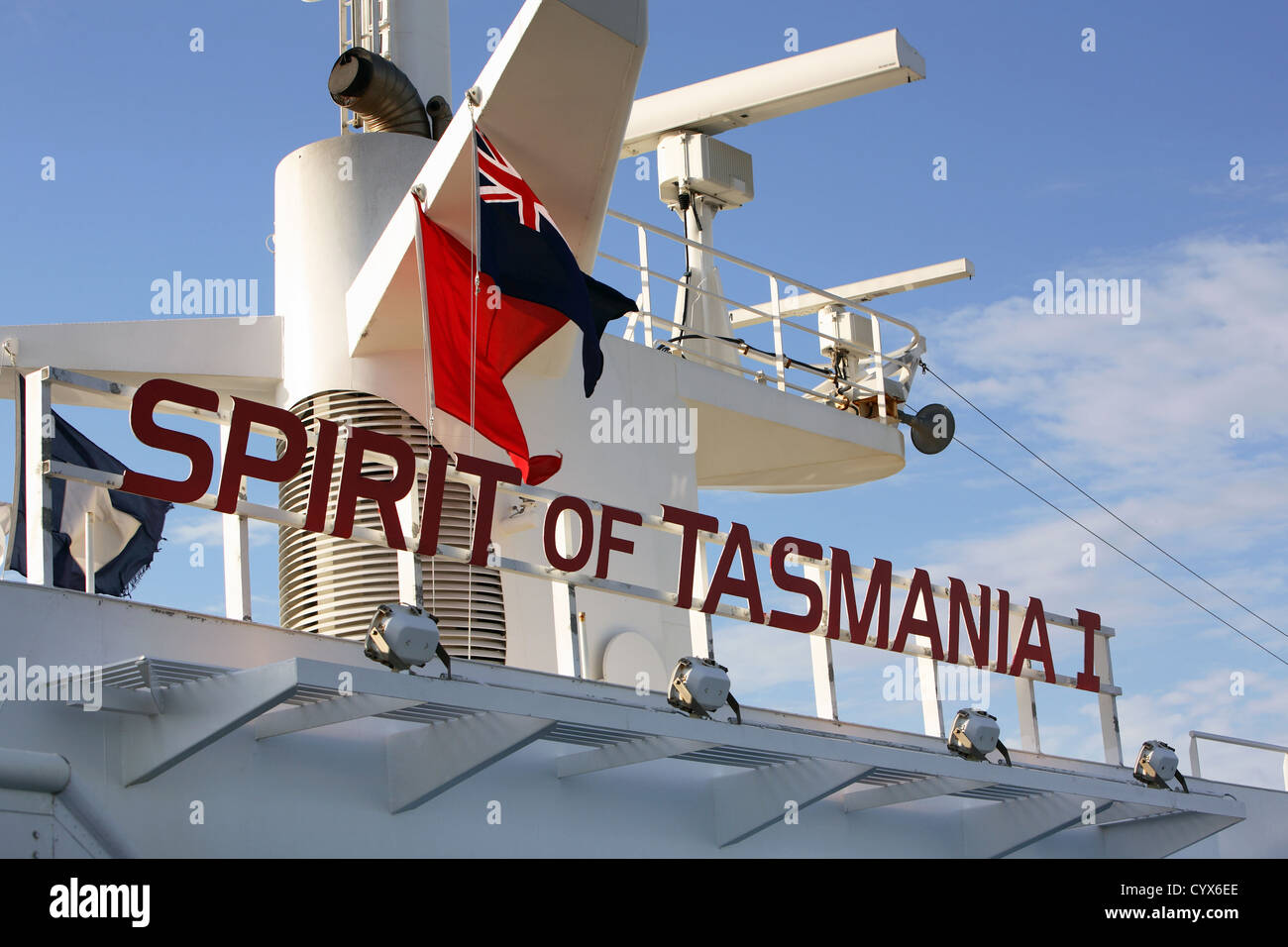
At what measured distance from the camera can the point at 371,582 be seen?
11.8 metres

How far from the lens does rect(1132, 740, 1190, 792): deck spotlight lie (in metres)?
13.7

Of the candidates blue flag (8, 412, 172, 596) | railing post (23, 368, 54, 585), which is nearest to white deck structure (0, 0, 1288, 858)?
railing post (23, 368, 54, 585)

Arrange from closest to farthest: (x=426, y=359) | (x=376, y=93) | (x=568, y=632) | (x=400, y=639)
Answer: (x=400, y=639), (x=568, y=632), (x=426, y=359), (x=376, y=93)

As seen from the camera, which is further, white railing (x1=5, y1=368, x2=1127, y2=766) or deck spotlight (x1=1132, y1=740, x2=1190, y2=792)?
deck spotlight (x1=1132, y1=740, x2=1190, y2=792)

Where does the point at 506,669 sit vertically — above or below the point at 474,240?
below

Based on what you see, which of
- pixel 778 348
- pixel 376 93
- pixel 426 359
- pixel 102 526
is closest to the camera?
pixel 426 359

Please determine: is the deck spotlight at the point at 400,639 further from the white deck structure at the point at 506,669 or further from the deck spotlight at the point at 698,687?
the deck spotlight at the point at 698,687

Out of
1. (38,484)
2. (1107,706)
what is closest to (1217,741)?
(1107,706)

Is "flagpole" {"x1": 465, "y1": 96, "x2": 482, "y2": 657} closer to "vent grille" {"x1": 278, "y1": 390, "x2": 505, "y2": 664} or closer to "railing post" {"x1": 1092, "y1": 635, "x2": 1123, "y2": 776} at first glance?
"vent grille" {"x1": 278, "y1": 390, "x2": 505, "y2": 664}

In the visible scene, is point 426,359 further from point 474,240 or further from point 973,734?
point 973,734

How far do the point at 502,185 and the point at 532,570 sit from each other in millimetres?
2669

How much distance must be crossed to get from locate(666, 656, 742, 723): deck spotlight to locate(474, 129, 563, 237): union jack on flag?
10.6ft

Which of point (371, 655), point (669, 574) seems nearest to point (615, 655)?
point (669, 574)
